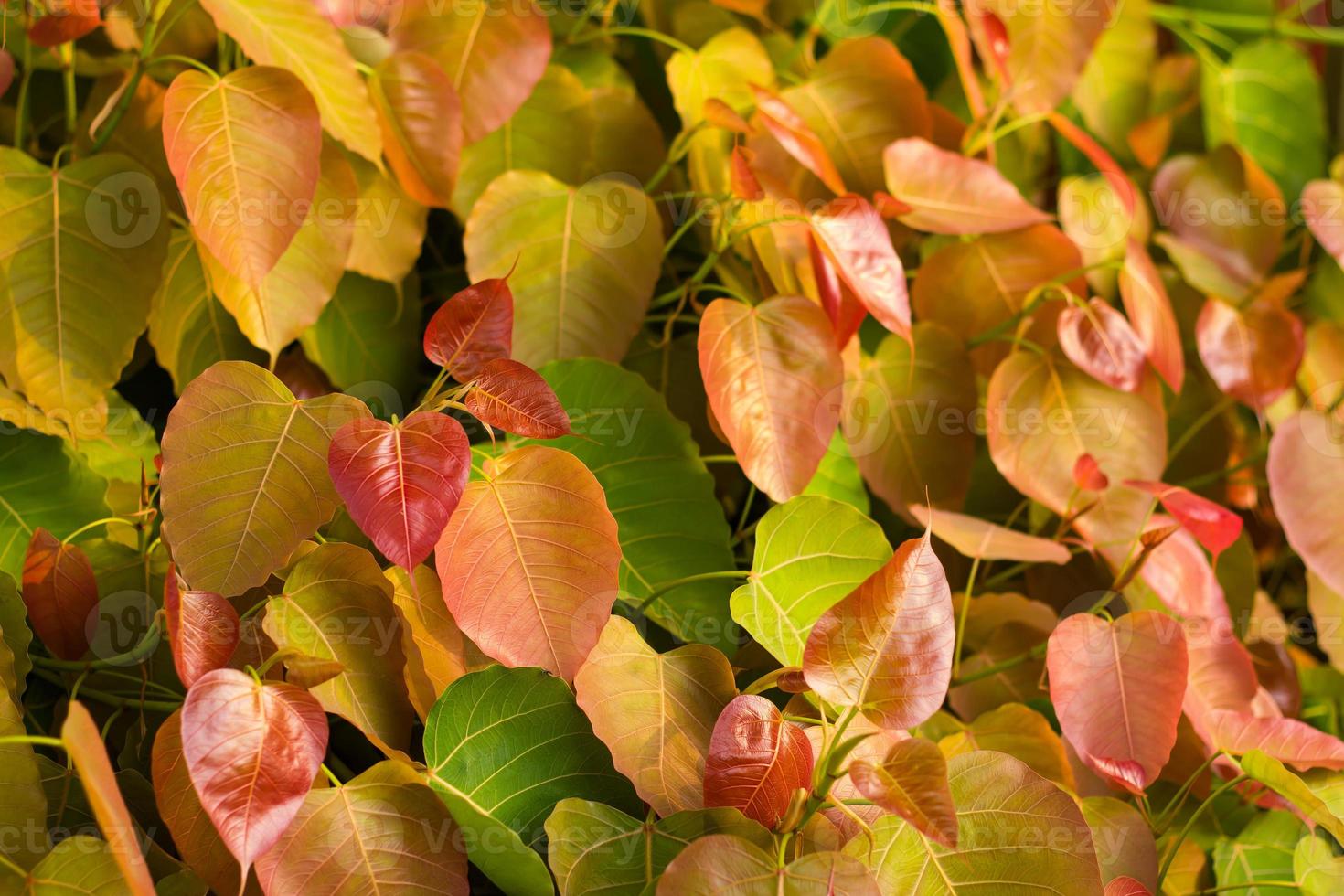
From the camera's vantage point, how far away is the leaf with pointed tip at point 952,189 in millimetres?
918

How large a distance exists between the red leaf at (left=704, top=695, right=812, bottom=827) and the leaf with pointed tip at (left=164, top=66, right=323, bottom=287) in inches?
16.7

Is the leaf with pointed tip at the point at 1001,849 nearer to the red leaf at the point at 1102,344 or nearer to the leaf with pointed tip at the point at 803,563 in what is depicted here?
the leaf with pointed tip at the point at 803,563

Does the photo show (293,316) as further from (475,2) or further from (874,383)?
(874,383)

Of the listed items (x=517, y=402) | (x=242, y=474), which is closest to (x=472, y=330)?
(x=517, y=402)

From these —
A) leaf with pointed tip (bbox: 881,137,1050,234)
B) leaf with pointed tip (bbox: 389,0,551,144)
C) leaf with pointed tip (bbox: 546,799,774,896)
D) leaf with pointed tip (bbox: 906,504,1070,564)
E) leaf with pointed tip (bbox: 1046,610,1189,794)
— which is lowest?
leaf with pointed tip (bbox: 1046,610,1189,794)

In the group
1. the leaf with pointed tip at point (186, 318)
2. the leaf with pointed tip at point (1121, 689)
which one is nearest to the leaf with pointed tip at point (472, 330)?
the leaf with pointed tip at point (186, 318)

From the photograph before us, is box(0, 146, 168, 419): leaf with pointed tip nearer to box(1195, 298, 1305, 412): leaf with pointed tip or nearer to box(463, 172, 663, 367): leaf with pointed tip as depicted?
box(463, 172, 663, 367): leaf with pointed tip

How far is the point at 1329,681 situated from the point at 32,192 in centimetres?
133

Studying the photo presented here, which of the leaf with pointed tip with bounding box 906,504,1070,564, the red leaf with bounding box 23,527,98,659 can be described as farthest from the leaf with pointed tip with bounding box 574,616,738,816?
the red leaf with bounding box 23,527,98,659

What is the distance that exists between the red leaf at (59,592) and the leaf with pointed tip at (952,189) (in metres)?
0.70

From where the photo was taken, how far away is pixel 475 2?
872 millimetres

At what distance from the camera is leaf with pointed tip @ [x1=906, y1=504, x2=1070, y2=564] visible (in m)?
0.80

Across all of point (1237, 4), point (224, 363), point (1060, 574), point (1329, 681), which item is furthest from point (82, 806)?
point (1237, 4)

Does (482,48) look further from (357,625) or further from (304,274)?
(357,625)
